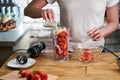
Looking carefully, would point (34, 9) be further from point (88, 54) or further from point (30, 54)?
point (88, 54)

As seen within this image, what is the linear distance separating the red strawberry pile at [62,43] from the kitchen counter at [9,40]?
3.05 feet

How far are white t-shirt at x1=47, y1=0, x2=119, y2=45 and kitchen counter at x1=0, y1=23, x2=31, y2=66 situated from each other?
691 millimetres

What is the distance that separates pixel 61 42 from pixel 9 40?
38.8 inches

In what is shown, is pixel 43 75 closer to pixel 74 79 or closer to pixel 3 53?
pixel 74 79

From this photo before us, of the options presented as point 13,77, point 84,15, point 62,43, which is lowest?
point 13,77

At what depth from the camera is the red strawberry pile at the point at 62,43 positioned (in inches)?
61.0

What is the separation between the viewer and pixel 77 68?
1.46 meters

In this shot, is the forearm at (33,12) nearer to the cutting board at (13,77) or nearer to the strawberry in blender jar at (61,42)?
the strawberry in blender jar at (61,42)

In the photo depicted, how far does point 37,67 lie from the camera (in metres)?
1.49

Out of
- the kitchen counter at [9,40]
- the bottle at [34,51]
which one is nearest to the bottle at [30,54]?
the bottle at [34,51]

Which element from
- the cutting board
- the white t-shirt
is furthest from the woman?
the cutting board

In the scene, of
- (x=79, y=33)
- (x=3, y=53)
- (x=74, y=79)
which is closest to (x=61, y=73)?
(x=74, y=79)

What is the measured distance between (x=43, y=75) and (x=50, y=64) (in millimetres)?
270

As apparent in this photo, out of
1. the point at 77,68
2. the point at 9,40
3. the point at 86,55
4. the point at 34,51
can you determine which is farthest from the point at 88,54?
the point at 9,40
